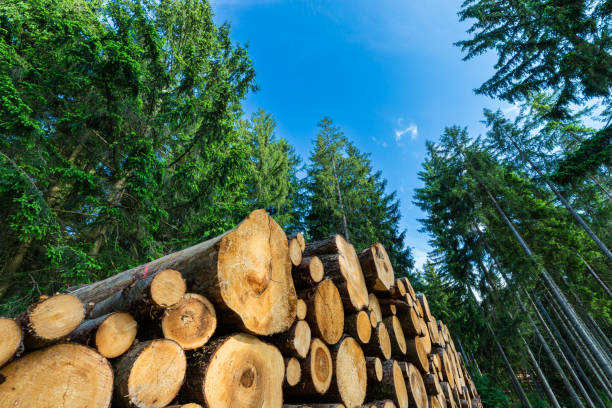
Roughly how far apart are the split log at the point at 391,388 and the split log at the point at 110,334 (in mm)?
2110

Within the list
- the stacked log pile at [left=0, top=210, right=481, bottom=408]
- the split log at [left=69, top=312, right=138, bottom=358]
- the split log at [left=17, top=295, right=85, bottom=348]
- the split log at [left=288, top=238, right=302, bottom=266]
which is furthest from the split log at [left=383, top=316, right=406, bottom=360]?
the split log at [left=17, top=295, right=85, bottom=348]

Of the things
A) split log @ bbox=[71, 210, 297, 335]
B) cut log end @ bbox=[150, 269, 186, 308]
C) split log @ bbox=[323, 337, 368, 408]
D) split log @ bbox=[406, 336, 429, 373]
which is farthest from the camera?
split log @ bbox=[406, 336, 429, 373]

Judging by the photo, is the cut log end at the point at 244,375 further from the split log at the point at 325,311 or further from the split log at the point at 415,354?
the split log at the point at 415,354

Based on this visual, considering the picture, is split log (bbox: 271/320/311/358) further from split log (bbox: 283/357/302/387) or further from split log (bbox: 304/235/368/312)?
split log (bbox: 304/235/368/312)

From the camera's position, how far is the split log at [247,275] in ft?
4.45

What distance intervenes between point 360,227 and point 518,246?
6.81 metres

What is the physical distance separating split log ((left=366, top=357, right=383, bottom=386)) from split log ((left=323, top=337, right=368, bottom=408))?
0.16ft

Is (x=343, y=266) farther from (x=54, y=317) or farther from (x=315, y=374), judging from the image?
(x=54, y=317)

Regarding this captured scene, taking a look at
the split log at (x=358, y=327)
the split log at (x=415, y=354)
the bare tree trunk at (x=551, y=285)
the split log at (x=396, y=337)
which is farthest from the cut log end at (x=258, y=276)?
the bare tree trunk at (x=551, y=285)

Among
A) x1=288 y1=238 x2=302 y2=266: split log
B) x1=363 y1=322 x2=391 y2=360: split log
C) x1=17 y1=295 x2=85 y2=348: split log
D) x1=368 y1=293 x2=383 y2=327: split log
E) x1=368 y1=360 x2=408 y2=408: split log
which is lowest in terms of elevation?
x1=368 y1=360 x2=408 y2=408: split log

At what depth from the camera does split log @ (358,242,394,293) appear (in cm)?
273

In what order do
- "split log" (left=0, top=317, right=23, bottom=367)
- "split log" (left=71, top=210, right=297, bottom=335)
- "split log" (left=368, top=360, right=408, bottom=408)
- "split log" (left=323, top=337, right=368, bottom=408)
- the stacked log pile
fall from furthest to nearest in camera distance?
"split log" (left=368, top=360, right=408, bottom=408), "split log" (left=323, top=337, right=368, bottom=408), "split log" (left=71, top=210, right=297, bottom=335), the stacked log pile, "split log" (left=0, top=317, right=23, bottom=367)

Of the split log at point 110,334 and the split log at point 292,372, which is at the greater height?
the split log at point 110,334

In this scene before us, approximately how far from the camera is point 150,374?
1048 millimetres
